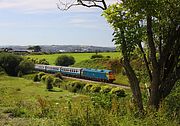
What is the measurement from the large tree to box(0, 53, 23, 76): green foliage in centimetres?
6387

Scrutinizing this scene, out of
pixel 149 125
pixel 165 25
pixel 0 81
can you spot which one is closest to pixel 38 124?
pixel 149 125

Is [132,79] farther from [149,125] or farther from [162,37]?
[149,125]

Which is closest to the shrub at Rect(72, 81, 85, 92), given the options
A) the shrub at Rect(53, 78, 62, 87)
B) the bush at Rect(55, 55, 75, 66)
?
the shrub at Rect(53, 78, 62, 87)

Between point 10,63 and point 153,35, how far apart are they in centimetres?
6589

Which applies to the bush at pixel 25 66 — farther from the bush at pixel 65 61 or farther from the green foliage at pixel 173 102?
the green foliage at pixel 173 102

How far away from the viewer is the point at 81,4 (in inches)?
627

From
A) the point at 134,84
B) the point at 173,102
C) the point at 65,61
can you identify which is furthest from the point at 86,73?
the point at 173,102

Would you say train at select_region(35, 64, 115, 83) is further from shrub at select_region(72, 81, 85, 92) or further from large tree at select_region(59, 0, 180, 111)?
large tree at select_region(59, 0, 180, 111)

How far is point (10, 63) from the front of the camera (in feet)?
256

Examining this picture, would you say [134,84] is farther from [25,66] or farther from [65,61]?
[65,61]

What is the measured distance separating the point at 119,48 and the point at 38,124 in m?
4.21

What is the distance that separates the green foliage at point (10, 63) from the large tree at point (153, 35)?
63866 mm

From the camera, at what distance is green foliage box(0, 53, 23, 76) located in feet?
255

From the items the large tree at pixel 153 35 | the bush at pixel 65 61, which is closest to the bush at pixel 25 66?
the bush at pixel 65 61
